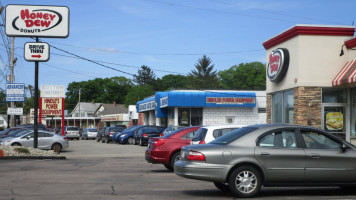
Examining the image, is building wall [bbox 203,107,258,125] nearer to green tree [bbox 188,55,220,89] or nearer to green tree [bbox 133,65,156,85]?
green tree [bbox 188,55,220,89]

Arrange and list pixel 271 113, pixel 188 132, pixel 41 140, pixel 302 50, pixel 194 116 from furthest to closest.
Answer: pixel 194 116
pixel 41 140
pixel 271 113
pixel 302 50
pixel 188 132

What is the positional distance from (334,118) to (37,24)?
48.8 ft

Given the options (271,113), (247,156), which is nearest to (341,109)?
(271,113)

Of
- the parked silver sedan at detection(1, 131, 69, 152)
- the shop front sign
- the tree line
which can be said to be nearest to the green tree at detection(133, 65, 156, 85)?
the tree line

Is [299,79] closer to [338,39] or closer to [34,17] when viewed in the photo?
[338,39]

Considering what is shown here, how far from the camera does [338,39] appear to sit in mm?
19969

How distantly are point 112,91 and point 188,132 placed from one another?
116618mm

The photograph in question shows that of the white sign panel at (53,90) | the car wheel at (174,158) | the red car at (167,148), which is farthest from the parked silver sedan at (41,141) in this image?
the white sign panel at (53,90)

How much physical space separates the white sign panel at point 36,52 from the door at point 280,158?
16.7 metres

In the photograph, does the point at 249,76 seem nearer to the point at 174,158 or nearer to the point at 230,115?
the point at 230,115

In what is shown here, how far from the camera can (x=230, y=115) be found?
4481 cm

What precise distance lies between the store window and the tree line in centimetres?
7234

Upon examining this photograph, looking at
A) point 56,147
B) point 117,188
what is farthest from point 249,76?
point 117,188

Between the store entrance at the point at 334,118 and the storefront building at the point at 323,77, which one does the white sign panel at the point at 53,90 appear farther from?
the store entrance at the point at 334,118
